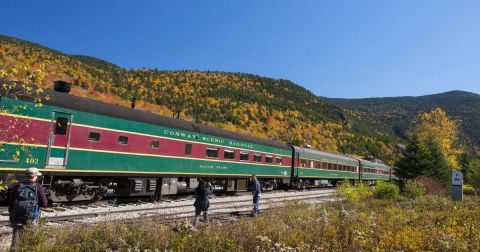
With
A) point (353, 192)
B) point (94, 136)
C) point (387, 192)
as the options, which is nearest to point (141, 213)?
point (94, 136)

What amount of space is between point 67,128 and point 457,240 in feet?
39.2

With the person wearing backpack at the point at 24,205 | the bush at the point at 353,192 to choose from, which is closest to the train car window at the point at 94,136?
the person wearing backpack at the point at 24,205

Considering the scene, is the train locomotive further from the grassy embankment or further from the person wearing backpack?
the grassy embankment

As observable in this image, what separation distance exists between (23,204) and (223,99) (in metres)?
76.1

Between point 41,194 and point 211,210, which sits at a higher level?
point 41,194

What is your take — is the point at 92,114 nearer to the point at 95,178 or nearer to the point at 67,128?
the point at 67,128

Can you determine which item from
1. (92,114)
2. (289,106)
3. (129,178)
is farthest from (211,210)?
(289,106)

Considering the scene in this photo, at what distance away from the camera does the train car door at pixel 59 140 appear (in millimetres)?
13164

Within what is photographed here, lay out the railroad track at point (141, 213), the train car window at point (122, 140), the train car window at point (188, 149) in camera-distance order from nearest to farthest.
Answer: the railroad track at point (141, 213) → the train car window at point (122, 140) → the train car window at point (188, 149)

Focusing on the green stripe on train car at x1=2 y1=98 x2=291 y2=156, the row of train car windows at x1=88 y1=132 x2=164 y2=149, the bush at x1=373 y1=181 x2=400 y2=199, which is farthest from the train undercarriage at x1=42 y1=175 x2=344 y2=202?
the bush at x1=373 y1=181 x2=400 y2=199

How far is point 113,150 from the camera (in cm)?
1565

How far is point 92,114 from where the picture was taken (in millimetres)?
14734

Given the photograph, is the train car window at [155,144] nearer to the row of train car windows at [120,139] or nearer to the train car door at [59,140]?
the row of train car windows at [120,139]

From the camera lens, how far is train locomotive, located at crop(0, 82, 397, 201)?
1243 cm
